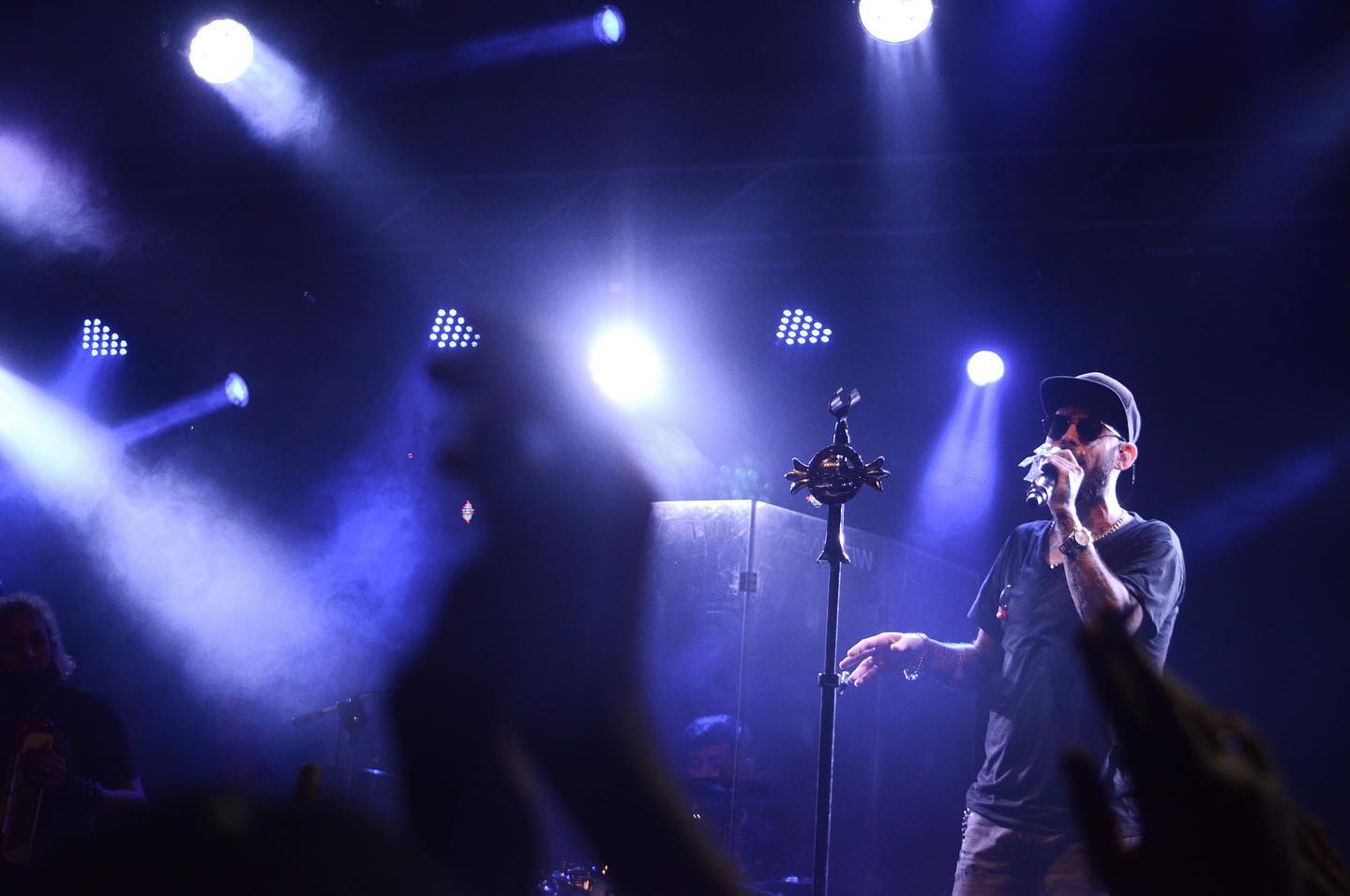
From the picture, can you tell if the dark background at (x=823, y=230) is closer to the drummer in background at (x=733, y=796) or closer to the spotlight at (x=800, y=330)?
the spotlight at (x=800, y=330)

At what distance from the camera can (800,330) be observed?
7.54 meters

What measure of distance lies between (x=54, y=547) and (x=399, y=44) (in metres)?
5.40

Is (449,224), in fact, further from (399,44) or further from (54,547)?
(54,547)

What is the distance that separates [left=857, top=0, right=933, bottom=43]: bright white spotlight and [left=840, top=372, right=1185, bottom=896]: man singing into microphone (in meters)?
2.35

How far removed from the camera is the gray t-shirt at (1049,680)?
393 cm

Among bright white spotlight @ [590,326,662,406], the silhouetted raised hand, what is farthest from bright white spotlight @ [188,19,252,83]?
the silhouetted raised hand

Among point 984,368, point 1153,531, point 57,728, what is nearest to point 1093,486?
point 1153,531

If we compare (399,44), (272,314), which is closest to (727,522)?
(399,44)

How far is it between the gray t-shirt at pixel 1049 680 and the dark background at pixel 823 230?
2.61 meters

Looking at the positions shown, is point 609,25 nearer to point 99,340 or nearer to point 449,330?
point 449,330

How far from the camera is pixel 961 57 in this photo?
19.2 ft

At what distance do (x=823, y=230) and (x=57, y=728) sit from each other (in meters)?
5.10

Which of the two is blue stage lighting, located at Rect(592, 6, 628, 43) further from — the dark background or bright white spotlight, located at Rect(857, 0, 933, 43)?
bright white spotlight, located at Rect(857, 0, 933, 43)

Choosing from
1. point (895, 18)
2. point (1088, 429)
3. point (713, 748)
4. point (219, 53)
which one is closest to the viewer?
point (1088, 429)
